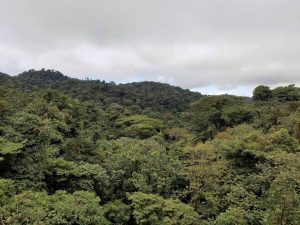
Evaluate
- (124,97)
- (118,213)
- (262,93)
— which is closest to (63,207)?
(118,213)

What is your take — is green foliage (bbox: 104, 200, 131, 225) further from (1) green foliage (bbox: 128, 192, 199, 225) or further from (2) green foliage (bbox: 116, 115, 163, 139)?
(2) green foliage (bbox: 116, 115, 163, 139)

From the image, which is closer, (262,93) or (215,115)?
→ (215,115)

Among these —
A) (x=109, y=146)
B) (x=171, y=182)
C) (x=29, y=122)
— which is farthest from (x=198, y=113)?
(x=29, y=122)

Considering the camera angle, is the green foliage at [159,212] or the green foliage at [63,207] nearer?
the green foliage at [63,207]

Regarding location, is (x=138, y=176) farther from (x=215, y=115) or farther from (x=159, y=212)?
(x=215, y=115)

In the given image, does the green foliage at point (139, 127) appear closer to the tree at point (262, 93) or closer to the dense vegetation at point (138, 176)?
the tree at point (262, 93)

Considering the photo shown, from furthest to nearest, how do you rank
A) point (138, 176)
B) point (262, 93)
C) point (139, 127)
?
1. point (139, 127)
2. point (262, 93)
3. point (138, 176)

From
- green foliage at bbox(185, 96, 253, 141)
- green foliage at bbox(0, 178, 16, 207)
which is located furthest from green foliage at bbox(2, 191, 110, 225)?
green foliage at bbox(185, 96, 253, 141)

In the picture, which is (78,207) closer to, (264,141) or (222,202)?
(222,202)

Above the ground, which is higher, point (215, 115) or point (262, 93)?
point (262, 93)

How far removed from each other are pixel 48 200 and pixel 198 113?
23.0 metres

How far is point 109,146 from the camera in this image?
97.3ft

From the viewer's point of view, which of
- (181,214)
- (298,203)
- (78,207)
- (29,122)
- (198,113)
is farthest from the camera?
(198,113)

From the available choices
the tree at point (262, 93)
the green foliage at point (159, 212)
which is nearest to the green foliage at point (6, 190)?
the green foliage at point (159, 212)
